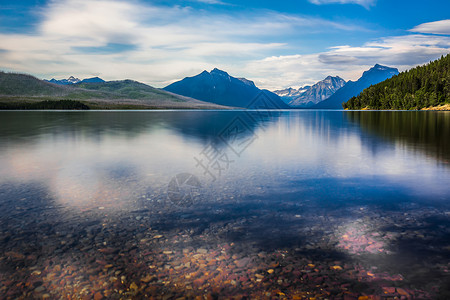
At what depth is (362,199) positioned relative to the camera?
40.8 feet

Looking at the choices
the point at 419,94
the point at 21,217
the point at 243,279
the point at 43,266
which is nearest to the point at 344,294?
the point at 243,279

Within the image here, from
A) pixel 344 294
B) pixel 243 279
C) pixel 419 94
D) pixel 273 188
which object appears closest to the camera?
pixel 344 294

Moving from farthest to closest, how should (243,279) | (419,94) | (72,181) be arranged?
1. (419,94)
2. (72,181)
3. (243,279)

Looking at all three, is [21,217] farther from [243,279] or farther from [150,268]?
[243,279]

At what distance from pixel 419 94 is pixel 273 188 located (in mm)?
213694

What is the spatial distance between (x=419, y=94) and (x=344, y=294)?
220366 mm

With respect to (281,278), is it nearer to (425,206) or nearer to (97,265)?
(97,265)

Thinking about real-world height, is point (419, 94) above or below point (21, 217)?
above

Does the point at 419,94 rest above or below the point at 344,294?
above

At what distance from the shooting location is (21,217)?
1020 cm

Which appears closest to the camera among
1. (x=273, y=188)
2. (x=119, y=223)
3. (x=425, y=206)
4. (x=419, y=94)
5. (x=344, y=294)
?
(x=344, y=294)

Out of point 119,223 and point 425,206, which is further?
point 425,206

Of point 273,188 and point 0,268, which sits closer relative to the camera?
point 0,268

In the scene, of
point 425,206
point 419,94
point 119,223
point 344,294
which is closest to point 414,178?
point 425,206
